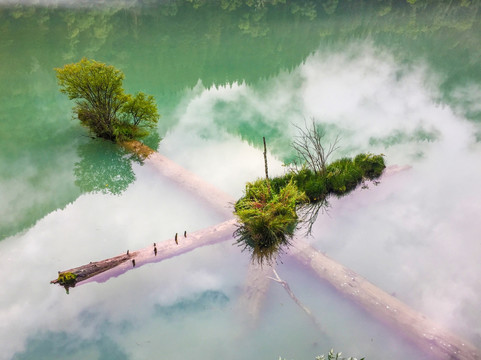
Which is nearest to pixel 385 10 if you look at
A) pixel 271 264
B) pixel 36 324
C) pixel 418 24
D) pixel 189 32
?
pixel 418 24

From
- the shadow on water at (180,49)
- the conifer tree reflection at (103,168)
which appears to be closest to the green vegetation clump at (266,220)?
the conifer tree reflection at (103,168)

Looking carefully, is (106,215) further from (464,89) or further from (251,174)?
(464,89)

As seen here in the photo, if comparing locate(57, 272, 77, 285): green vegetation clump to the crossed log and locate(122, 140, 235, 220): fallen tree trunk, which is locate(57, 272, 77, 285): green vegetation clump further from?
locate(122, 140, 235, 220): fallen tree trunk

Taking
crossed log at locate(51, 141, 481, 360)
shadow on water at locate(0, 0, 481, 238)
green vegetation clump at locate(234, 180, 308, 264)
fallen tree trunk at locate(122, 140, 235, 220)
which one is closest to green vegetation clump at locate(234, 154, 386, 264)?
green vegetation clump at locate(234, 180, 308, 264)

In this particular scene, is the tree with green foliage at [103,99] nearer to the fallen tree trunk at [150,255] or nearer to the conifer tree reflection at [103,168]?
the conifer tree reflection at [103,168]

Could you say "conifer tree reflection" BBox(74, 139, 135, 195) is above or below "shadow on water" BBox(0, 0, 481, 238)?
below

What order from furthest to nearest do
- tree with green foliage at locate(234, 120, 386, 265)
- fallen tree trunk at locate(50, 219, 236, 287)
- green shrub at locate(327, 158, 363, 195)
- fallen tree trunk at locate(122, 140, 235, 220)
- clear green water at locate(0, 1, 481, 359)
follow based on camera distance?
green shrub at locate(327, 158, 363, 195), fallen tree trunk at locate(122, 140, 235, 220), tree with green foliage at locate(234, 120, 386, 265), fallen tree trunk at locate(50, 219, 236, 287), clear green water at locate(0, 1, 481, 359)
